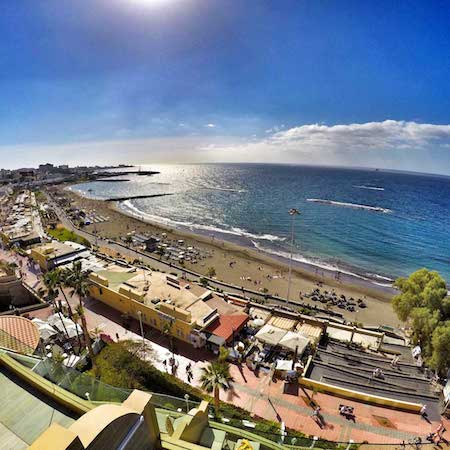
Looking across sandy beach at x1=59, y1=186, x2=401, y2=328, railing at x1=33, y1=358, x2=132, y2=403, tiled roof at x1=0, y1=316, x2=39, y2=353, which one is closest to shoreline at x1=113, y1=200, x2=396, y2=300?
sandy beach at x1=59, y1=186, x2=401, y2=328

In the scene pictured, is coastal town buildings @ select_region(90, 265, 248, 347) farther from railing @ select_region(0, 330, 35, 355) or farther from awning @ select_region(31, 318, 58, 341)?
railing @ select_region(0, 330, 35, 355)

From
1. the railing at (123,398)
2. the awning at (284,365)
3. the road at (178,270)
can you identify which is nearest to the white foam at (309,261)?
the road at (178,270)

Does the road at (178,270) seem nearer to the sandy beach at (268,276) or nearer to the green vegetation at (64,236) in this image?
the green vegetation at (64,236)

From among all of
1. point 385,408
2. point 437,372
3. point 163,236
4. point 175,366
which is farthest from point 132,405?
point 163,236

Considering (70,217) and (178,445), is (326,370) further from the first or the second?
(70,217)

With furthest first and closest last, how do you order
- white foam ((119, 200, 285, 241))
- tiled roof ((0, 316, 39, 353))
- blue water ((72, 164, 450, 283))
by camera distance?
1. white foam ((119, 200, 285, 241))
2. blue water ((72, 164, 450, 283))
3. tiled roof ((0, 316, 39, 353))

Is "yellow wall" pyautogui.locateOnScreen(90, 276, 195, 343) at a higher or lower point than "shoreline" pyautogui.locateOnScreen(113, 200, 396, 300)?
higher

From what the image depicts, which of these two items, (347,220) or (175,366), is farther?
(347,220)
